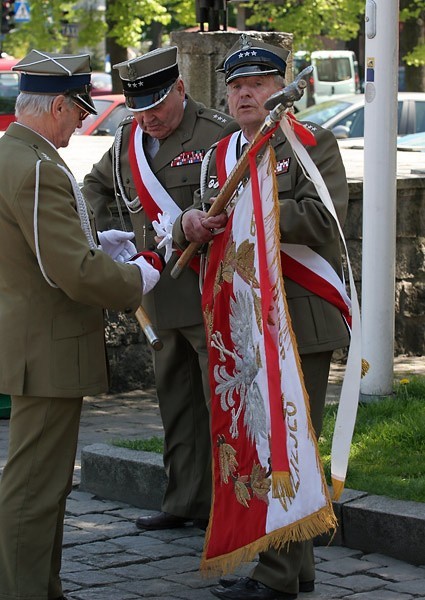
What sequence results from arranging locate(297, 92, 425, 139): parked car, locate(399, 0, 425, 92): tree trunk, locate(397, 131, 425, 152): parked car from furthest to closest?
locate(399, 0, 425, 92): tree trunk → locate(297, 92, 425, 139): parked car → locate(397, 131, 425, 152): parked car

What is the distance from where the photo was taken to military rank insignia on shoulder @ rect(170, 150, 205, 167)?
5340 millimetres

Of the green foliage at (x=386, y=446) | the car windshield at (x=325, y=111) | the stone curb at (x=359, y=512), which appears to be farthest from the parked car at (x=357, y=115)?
the stone curb at (x=359, y=512)

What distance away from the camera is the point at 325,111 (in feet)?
58.9

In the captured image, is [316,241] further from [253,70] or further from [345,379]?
[253,70]

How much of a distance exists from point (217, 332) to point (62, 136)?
0.91 meters

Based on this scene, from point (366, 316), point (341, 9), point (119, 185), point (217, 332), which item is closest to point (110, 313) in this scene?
point (366, 316)

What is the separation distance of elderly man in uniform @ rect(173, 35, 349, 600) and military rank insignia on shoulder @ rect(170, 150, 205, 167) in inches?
23.0

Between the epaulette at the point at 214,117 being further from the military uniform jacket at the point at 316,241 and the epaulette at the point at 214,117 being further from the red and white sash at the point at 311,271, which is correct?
the red and white sash at the point at 311,271

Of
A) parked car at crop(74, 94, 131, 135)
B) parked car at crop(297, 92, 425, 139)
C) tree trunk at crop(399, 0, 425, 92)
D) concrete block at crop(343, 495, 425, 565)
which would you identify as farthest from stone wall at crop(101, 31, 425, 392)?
tree trunk at crop(399, 0, 425, 92)

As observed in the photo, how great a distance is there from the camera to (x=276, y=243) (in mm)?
4461

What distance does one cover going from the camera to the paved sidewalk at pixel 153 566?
4.84m

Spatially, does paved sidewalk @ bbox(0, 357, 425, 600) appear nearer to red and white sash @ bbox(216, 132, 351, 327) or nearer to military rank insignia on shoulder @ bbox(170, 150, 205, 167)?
red and white sash @ bbox(216, 132, 351, 327)

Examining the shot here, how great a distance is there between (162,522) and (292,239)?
5.60ft

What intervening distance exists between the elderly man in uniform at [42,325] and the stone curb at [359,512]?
4.13 ft
